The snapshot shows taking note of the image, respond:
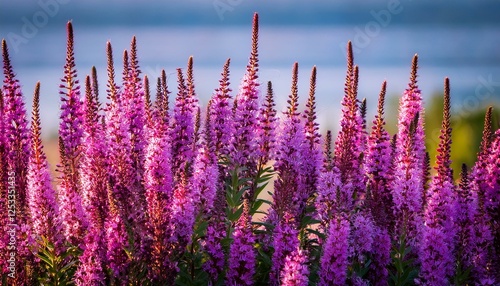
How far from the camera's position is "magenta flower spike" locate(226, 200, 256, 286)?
7492 millimetres

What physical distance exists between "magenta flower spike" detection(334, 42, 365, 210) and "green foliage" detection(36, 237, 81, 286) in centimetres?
337

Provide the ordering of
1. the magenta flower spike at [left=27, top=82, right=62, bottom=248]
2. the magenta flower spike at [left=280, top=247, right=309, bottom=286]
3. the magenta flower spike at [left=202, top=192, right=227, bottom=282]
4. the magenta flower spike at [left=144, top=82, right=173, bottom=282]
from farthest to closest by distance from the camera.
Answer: the magenta flower spike at [left=27, top=82, right=62, bottom=248]
the magenta flower spike at [left=202, top=192, right=227, bottom=282]
the magenta flower spike at [left=144, top=82, right=173, bottom=282]
the magenta flower spike at [left=280, top=247, right=309, bottom=286]

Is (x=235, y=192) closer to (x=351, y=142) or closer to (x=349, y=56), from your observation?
(x=351, y=142)

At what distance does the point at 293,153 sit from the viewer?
9164 mm

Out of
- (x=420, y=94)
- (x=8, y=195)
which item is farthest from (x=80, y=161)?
(x=420, y=94)

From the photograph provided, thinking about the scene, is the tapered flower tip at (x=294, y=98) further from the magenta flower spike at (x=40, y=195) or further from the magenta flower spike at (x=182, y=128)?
the magenta flower spike at (x=40, y=195)

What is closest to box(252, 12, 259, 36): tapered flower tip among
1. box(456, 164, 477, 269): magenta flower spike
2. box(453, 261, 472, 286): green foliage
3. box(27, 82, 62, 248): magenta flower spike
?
box(27, 82, 62, 248): magenta flower spike

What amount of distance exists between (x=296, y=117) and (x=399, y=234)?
1.97m

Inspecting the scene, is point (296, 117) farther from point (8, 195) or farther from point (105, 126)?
point (8, 195)

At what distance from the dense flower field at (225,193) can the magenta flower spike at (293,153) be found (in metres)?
0.02

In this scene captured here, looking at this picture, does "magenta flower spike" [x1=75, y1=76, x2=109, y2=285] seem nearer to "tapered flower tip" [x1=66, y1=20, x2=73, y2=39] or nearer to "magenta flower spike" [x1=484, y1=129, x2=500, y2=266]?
"tapered flower tip" [x1=66, y1=20, x2=73, y2=39]

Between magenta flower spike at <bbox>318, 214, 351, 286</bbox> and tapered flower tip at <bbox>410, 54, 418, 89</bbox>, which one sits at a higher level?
tapered flower tip at <bbox>410, 54, 418, 89</bbox>

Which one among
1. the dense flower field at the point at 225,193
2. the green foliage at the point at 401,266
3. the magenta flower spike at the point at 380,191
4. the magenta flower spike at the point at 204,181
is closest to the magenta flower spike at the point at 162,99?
the dense flower field at the point at 225,193

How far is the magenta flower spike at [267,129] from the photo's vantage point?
9.58 m
